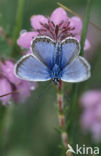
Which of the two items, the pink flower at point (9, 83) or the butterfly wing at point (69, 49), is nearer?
the butterfly wing at point (69, 49)

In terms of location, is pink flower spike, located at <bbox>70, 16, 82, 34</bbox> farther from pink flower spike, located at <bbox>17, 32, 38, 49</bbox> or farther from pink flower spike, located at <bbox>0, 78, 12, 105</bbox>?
pink flower spike, located at <bbox>0, 78, 12, 105</bbox>

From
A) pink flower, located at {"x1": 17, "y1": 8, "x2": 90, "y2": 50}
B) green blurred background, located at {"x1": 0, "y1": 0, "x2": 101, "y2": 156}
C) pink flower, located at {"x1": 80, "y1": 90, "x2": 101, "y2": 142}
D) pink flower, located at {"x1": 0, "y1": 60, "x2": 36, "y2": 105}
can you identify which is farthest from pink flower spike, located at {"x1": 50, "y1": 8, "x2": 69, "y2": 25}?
pink flower, located at {"x1": 80, "y1": 90, "x2": 101, "y2": 142}

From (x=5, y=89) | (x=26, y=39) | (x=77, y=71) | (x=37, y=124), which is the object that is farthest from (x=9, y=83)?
(x=37, y=124)

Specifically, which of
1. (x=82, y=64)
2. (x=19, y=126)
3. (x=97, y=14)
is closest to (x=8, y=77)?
(x=82, y=64)

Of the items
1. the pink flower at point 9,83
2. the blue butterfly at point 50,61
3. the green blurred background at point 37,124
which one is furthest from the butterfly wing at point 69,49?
the green blurred background at point 37,124

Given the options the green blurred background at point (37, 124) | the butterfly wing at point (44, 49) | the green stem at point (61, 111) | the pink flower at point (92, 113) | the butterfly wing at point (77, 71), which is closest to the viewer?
the butterfly wing at point (77, 71)

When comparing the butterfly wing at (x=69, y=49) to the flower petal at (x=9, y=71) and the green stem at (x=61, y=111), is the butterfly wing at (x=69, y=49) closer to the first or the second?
the green stem at (x=61, y=111)
